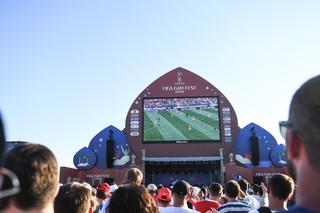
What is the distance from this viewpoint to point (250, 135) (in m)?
30.3

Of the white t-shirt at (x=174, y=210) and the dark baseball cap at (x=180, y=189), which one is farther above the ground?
the dark baseball cap at (x=180, y=189)

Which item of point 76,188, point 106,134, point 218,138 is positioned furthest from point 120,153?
point 76,188

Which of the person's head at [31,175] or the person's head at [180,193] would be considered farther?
the person's head at [180,193]

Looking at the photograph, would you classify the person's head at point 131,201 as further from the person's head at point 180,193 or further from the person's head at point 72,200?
the person's head at point 180,193

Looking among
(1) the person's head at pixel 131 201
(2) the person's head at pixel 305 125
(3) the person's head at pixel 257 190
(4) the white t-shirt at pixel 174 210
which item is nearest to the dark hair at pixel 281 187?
(4) the white t-shirt at pixel 174 210

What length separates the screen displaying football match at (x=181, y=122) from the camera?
101ft

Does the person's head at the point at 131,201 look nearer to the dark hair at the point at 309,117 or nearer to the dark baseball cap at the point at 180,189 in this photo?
the dark hair at the point at 309,117

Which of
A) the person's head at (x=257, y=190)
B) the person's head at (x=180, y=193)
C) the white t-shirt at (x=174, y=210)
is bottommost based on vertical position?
the person's head at (x=257, y=190)

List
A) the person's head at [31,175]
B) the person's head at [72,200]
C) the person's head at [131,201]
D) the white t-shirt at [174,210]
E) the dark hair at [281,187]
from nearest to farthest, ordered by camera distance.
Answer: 1. the person's head at [31,175]
2. the person's head at [131,201]
3. the person's head at [72,200]
4. the dark hair at [281,187]
5. the white t-shirt at [174,210]

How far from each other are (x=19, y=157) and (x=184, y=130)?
29.1m

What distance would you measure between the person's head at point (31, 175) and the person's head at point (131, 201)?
2.69 ft

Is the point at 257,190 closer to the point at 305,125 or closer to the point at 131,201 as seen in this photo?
the point at 131,201

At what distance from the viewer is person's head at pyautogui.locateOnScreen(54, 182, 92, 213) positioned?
3.24 metres

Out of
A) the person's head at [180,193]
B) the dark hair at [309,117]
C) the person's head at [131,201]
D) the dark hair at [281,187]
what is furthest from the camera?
the person's head at [180,193]
